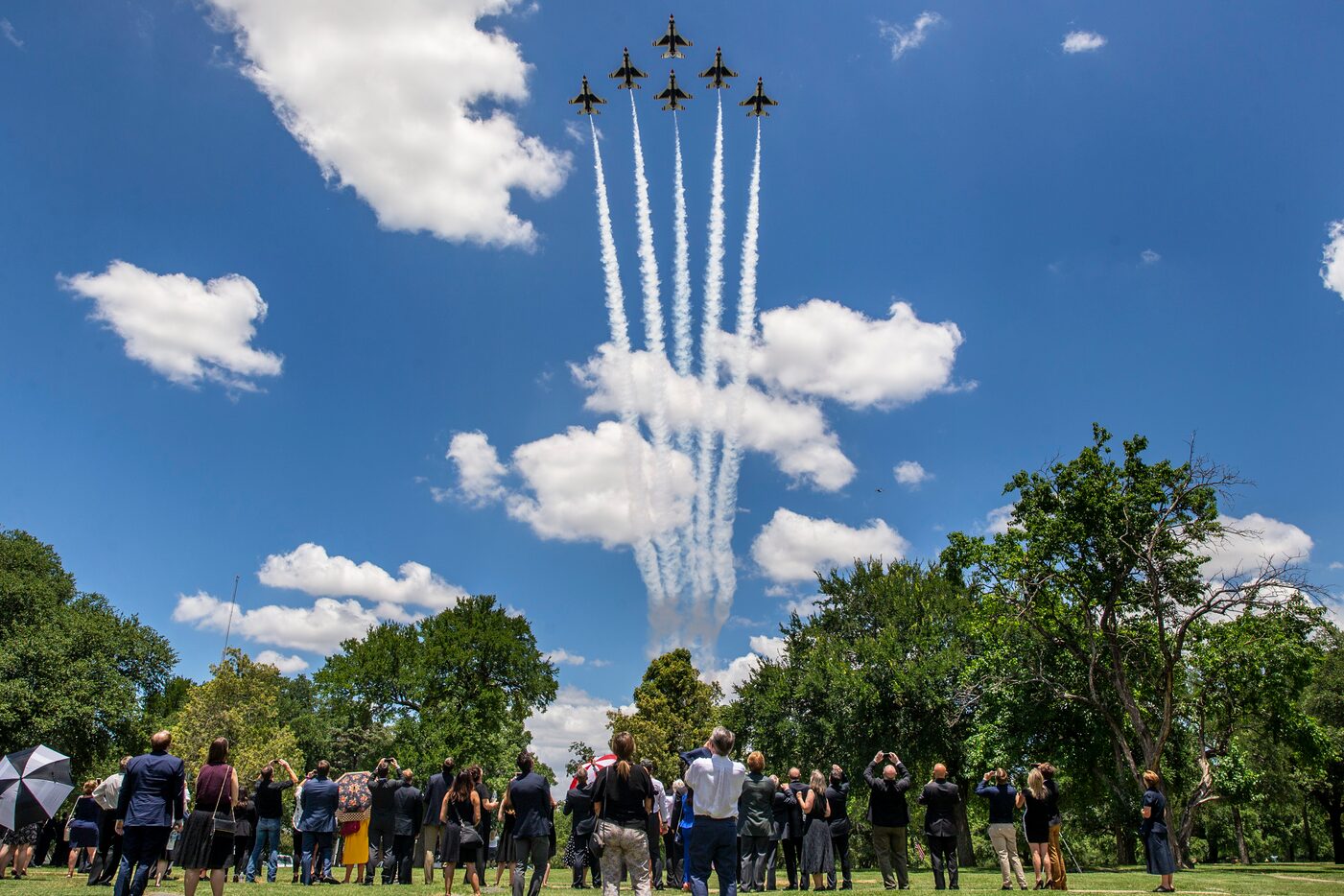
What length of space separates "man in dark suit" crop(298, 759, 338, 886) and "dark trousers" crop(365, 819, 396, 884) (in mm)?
866

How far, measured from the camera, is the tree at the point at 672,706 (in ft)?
195

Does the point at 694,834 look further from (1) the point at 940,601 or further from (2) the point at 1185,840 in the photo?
(1) the point at 940,601

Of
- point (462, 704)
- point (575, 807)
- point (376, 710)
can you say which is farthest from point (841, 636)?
point (575, 807)

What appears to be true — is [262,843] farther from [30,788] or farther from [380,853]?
[30,788]

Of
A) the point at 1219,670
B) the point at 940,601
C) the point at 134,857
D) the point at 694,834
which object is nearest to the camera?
the point at 694,834

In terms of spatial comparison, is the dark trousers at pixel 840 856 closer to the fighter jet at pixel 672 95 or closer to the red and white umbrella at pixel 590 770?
the red and white umbrella at pixel 590 770

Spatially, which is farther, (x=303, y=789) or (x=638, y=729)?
(x=638, y=729)

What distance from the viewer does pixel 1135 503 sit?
31.6m

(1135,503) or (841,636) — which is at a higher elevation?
(1135,503)

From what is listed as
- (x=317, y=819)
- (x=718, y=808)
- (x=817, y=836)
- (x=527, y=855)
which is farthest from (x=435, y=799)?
(x=718, y=808)

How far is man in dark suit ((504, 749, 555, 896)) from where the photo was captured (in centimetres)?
1041

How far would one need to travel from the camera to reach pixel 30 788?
16.2 meters

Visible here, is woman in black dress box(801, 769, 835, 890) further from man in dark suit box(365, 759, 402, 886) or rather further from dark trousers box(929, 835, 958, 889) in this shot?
man in dark suit box(365, 759, 402, 886)

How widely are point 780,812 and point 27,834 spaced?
14.5 m
